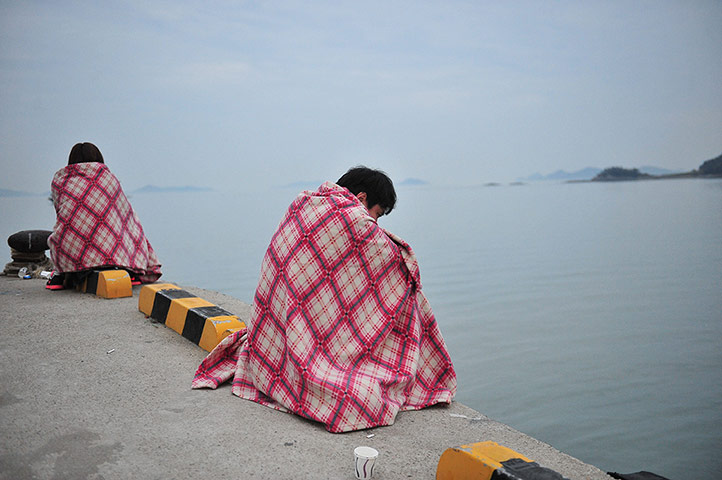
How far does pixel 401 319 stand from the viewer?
3812 mm

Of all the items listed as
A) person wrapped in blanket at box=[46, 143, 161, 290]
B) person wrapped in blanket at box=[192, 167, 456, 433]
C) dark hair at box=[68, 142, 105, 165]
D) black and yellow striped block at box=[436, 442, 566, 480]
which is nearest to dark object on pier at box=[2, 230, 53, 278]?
person wrapped in blanket at box=[46, 143, 161, 290]

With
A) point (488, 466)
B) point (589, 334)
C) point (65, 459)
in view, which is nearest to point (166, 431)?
point (65, 459)

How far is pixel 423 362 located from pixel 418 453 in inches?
33.3

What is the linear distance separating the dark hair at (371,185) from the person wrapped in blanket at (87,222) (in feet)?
13.7

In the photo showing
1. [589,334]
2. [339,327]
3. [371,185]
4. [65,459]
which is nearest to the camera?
[65,459]

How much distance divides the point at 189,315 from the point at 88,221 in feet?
8.74

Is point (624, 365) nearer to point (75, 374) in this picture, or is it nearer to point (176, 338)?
point (176, 338)

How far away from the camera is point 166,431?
324cm

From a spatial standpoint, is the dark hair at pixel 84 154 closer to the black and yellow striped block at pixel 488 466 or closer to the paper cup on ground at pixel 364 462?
the paper cup on ground at pixel 364 462

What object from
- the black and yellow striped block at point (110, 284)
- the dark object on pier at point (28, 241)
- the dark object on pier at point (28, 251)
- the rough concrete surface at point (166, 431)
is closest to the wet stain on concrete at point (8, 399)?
the rough concrete surface at point (166, 431)

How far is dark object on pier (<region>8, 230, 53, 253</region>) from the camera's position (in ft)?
28.2

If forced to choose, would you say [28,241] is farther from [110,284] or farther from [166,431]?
[166,431]

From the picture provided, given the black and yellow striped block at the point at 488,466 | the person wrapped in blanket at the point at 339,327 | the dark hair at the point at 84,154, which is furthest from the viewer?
the dark hair at the point at 84,154

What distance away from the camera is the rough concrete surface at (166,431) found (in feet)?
9.35
